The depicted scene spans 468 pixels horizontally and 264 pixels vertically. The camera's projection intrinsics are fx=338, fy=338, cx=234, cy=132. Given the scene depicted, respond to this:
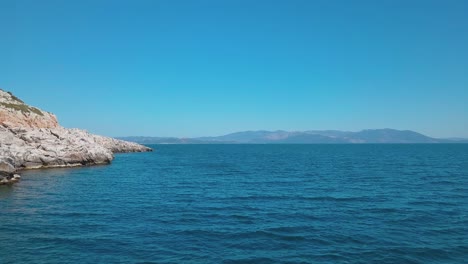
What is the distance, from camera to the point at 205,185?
175 ft

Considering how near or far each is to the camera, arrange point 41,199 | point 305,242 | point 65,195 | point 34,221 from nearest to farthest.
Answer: point 305,242
point 34,221
point 41,199
point 65,195

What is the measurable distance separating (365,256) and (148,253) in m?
13.9

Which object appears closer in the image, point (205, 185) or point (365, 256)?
point (365, 256)

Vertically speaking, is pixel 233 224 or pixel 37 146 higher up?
pixel 37 146

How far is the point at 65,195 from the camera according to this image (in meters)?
42.3

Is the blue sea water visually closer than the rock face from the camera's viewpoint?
Yes

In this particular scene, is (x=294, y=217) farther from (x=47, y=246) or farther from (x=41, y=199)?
(x=41, y=199)

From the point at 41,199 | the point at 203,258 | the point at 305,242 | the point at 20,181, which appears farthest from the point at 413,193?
the point at 20,181

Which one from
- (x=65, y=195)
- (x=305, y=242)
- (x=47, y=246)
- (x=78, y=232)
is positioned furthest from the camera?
(x=65, y=195)

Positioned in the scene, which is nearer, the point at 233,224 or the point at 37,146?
the point at 233,224

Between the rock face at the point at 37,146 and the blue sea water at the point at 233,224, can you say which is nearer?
the blue sea water at the point at 233,224

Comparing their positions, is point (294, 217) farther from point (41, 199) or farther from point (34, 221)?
point (41, 199)

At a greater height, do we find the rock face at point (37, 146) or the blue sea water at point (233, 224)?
the rock face at point (37, 146)

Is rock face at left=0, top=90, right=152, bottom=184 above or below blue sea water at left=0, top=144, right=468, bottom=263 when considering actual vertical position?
above
